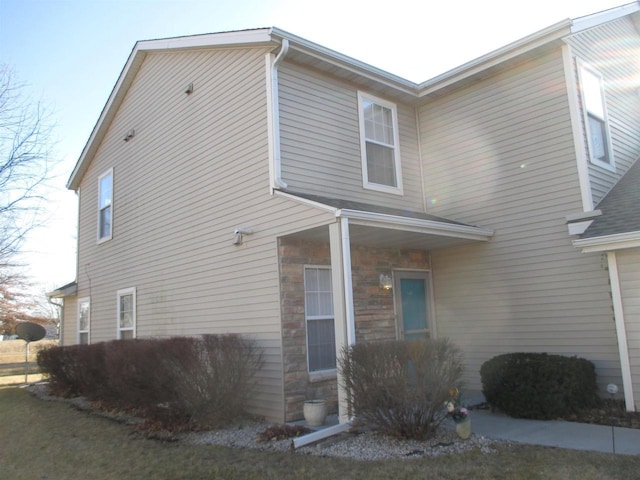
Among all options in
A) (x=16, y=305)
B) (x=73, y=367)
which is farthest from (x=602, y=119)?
(x=16, y=305)

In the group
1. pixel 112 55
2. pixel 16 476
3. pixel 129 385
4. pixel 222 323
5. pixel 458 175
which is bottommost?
pixel 16 476

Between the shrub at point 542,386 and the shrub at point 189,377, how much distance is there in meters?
3.39

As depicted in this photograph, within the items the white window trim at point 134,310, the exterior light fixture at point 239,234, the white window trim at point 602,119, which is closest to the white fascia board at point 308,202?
the exterior light fixture at point 239,234

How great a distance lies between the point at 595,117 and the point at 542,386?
187 inches

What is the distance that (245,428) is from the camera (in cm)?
694

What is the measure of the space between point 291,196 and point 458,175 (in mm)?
3871

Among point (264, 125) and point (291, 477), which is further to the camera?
point (264, 125)

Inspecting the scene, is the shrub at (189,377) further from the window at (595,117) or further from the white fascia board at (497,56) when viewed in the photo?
the window at (595,117)

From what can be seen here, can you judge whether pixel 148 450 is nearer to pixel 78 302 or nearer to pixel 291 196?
pixel 291 196

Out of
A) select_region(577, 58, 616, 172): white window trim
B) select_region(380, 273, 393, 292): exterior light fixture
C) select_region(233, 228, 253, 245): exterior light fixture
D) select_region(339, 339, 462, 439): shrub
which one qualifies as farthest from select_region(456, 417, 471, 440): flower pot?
select_region(577, 58, 616, 172): white window trim

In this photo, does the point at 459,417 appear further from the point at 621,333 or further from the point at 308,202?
the point at 308,202

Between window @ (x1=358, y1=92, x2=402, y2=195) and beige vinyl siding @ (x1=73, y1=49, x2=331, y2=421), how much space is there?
6.57ft

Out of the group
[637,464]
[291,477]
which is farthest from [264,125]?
[637,464]

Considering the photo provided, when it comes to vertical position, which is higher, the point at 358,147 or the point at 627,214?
the point at 358,147
